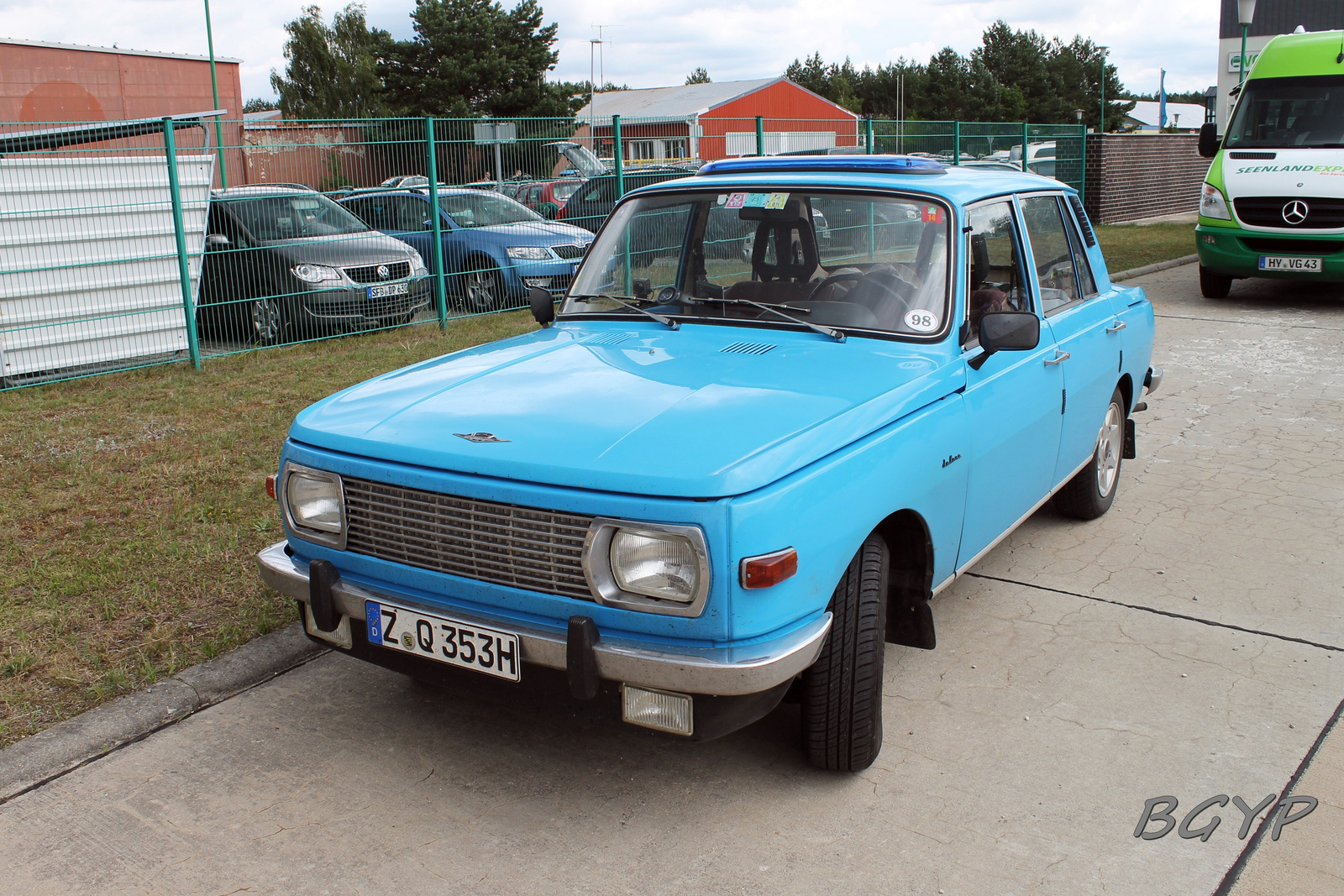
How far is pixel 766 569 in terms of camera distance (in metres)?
2.64

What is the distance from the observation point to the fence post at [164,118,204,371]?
30.8ft

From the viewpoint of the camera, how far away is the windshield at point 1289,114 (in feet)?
37.6

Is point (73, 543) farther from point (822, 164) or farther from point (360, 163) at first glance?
point (360, 163)

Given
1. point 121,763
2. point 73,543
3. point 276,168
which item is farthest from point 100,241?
point 121,763

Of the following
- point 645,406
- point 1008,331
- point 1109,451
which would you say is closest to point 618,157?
point 1109,451

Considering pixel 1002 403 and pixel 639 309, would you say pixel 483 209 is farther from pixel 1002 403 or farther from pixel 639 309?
pixel 1002 403

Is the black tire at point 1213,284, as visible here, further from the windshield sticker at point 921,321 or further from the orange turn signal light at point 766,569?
the orange turn signal light at point 766,569

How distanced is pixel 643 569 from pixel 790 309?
1484 mm

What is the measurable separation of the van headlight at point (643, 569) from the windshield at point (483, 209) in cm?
981

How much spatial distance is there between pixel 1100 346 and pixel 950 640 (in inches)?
63.1

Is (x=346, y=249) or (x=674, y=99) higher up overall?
(x=674, y=99)

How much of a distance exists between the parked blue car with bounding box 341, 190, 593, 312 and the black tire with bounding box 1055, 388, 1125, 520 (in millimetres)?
7489

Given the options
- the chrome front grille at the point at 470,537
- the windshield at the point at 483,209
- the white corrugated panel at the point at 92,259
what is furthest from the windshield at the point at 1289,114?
the chrome front grille at the point at 470,537

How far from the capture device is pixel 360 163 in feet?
35.7
